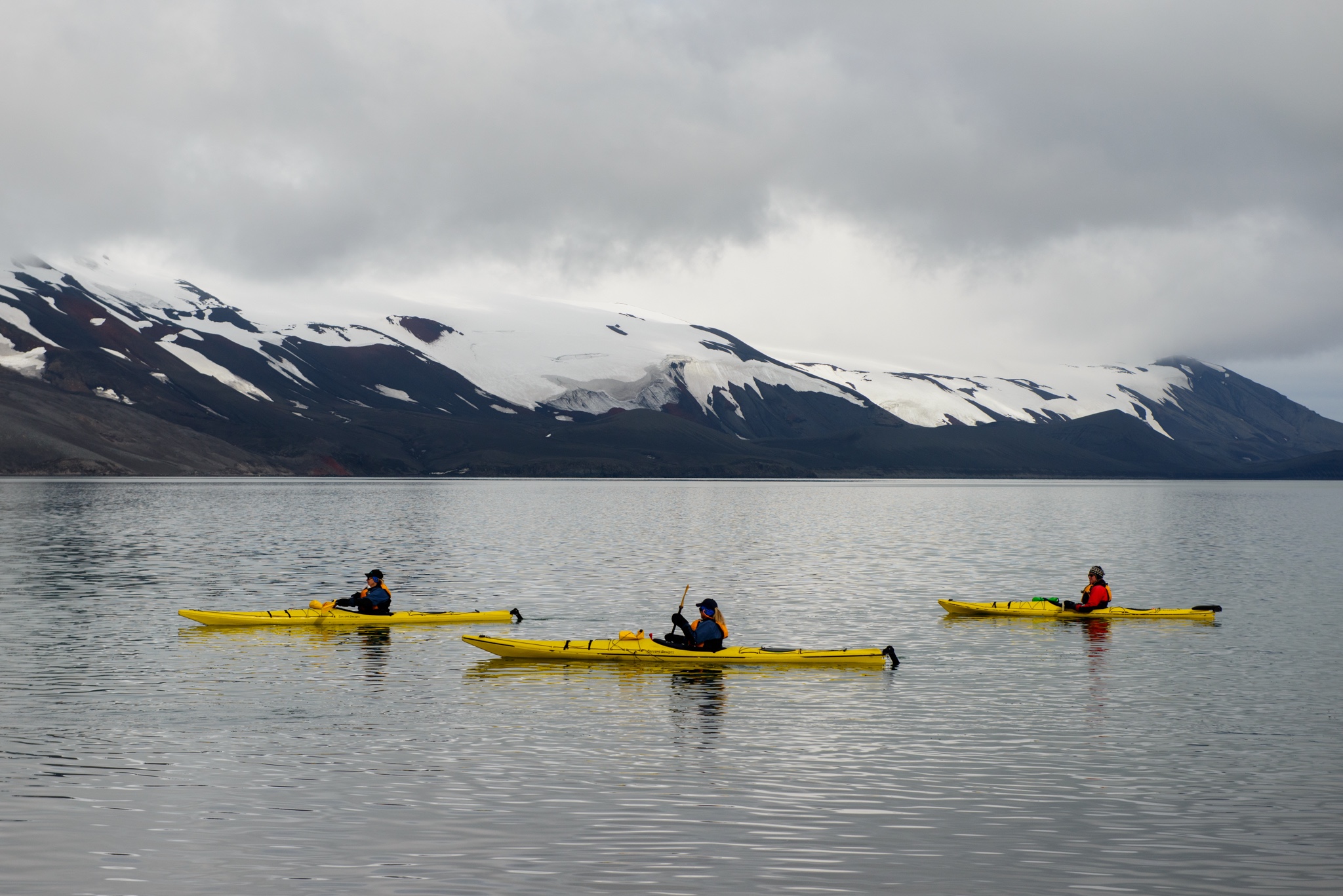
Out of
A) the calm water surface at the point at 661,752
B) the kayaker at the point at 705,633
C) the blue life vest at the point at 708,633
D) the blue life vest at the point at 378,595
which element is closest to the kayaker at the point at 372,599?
the blue life vest at the point at 378,595

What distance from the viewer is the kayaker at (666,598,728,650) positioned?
1505 inches

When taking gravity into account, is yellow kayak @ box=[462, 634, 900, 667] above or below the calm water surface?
above

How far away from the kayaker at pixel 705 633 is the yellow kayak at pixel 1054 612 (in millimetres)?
18126

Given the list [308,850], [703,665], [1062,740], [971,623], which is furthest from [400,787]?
[971,623]

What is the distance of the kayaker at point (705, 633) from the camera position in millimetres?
38219

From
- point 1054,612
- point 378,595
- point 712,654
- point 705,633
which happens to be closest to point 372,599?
point 378,595

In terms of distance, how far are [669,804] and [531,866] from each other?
4286 mm

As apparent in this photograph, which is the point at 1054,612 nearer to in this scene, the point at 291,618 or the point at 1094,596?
the point at 1094,596

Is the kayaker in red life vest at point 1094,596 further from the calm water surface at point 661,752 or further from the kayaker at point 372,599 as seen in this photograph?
the kayaker at point 372,599

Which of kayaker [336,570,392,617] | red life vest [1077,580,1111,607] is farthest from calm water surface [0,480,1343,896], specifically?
kayaker [336,570,392,617]

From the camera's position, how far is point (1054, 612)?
53000mm

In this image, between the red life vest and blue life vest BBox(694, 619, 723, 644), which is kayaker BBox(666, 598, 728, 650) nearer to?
blue life vest BBox(694, 619, 723, 644)

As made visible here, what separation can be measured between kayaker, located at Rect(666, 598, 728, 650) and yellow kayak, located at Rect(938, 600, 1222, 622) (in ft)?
59.5

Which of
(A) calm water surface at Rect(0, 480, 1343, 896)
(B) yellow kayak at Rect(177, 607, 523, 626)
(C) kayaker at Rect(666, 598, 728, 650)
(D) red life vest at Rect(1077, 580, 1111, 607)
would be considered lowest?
(A) calm water surface at Rect(0, 480, 1343, 896)
